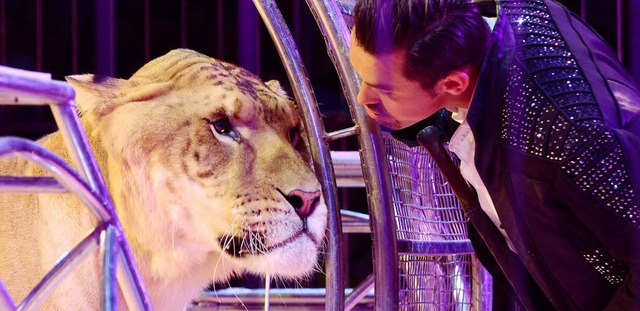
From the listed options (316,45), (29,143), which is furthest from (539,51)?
(316,45)

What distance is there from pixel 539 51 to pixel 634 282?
388 millimetres

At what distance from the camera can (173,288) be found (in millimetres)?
1684

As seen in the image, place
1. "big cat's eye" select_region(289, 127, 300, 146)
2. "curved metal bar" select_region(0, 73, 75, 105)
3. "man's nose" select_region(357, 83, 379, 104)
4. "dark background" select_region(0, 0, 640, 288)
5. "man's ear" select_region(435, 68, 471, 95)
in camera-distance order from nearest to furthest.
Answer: "curved metal bar" select_region(0, 73, 75, 105) < "man's ear" select_region(435, 68, 471, 95) < "man's nose" select_region(357, 83, 379, 104) < "big cat's eye" select_region(289, 127, 300, 146) < "dark background" select_region(0, 0, 640, 288)

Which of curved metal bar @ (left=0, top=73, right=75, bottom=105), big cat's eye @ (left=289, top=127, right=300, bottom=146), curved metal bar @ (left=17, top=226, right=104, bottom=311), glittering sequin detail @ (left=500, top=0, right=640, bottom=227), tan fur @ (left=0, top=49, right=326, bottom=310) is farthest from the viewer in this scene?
big cat's eye @ (left=289, top=127, right=300, bottom=146)

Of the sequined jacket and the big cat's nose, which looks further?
the big cat's nose

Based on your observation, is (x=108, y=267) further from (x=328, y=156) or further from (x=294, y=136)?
(x=294, y=136)

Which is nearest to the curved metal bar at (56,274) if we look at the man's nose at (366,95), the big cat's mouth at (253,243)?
the big cat's mouth at (253,243)

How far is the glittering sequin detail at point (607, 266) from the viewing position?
4.17 ft

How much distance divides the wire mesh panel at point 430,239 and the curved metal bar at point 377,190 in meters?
0.07

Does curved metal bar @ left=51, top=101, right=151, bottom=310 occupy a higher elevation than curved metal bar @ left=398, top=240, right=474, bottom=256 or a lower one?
higher

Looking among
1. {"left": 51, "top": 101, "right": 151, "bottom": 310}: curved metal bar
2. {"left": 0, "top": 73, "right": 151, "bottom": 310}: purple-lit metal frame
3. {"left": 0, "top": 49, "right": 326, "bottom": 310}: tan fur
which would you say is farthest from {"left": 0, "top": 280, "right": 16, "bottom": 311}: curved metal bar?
{"left": 0, "top": 49, "right": 326, "bottom": 310}: tan fur

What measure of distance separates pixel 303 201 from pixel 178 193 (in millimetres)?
249

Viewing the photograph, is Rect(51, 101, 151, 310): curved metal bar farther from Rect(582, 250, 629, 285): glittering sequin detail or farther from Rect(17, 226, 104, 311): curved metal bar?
Rect(582, 250, 629, 285): glittering sequin detail

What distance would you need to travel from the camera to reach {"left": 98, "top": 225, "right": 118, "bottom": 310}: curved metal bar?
102 centimetres
